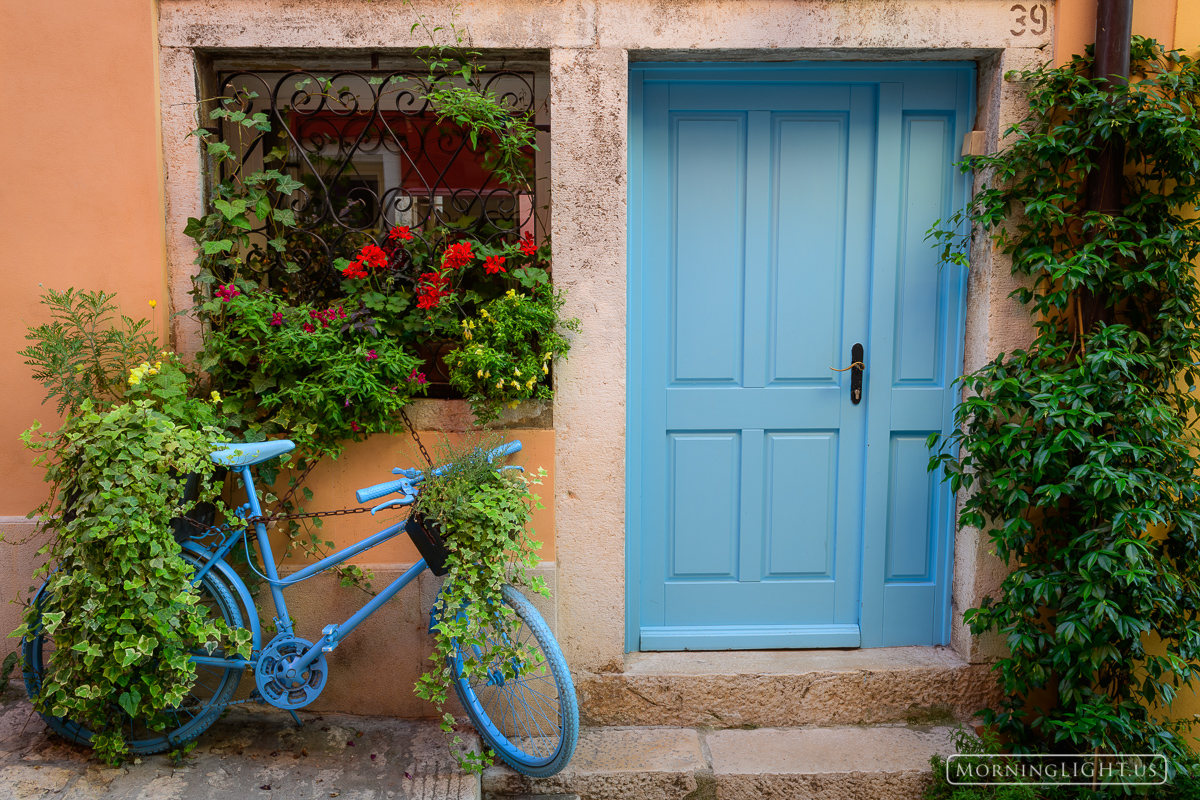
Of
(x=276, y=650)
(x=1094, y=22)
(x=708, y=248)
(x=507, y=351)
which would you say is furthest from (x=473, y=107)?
(x=1094, y=22)

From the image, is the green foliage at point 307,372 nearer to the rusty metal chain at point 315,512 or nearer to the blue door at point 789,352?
the rusty metal chain at point 315,512

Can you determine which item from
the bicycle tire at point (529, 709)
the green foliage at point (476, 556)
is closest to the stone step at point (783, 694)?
the bicycle tire at point (529, 709)

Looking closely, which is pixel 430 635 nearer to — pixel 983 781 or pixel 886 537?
pixel 886 537

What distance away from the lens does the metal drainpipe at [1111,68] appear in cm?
298

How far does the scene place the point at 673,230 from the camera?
3.41 metres

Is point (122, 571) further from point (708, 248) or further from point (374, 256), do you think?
point (708, 248)

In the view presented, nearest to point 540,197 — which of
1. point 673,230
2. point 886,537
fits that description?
Result: point 673,230

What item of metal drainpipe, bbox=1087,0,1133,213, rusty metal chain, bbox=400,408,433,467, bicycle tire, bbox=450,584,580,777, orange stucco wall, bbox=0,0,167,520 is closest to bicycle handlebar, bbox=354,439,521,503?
rusty metal chain, bbox=400,408,433,467

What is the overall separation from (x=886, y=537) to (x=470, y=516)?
1994mm

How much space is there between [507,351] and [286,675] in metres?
1.51

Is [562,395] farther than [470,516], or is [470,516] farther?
[562,395]

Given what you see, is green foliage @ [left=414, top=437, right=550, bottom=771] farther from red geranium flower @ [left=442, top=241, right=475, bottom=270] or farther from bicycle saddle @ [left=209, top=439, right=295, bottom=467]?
red geranium flower @ [left=442, top=241, right=475, bottom=270]

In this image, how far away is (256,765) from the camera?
2908 mm

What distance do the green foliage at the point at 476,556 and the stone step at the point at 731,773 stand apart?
0.43m
